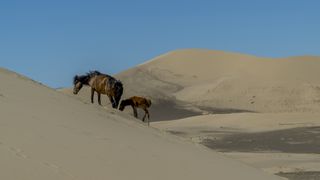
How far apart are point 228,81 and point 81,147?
6239 cm

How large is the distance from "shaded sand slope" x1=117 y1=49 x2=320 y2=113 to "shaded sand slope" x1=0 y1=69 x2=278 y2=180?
46860mm

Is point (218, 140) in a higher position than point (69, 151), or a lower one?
higher

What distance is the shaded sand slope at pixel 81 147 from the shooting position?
26.2 feet

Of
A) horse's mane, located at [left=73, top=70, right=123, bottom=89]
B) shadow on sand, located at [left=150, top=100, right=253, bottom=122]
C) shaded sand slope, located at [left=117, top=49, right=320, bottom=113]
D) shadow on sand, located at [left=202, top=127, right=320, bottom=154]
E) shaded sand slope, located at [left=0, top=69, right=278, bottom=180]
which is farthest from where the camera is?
shaded sand slope, located at [left=117, top=49, right=320, bottom=113]

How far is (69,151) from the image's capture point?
8695 millimetres

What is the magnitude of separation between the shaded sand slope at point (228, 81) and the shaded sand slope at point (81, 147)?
46860 mm

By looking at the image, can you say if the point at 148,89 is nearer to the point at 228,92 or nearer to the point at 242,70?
the point at 228,92

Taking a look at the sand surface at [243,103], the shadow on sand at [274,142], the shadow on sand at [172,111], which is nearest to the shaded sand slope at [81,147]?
the sand surface at [243,103]

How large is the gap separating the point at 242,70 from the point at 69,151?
7414 cm

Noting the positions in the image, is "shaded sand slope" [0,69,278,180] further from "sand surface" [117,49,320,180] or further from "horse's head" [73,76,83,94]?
"horse's head" [73,76,83,94]

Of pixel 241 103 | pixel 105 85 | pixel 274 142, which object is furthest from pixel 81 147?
pixel 241 103

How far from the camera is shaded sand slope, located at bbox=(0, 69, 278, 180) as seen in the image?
798 centimetres

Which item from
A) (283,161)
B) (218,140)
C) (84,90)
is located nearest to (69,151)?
(283,161)

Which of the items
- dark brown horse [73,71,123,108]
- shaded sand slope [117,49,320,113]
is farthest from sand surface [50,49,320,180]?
dark brown horse [73,71,123,108]
